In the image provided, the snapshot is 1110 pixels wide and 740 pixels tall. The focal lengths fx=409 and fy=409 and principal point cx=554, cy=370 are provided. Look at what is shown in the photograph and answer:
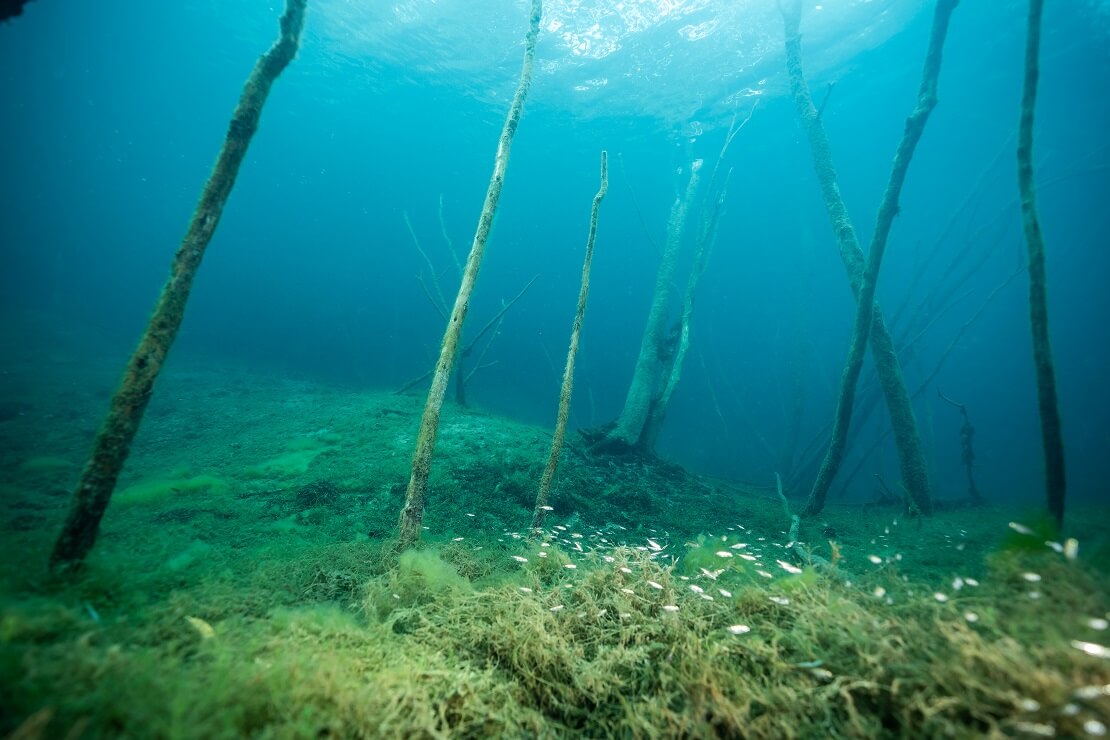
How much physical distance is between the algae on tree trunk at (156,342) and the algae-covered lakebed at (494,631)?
0.40 metres

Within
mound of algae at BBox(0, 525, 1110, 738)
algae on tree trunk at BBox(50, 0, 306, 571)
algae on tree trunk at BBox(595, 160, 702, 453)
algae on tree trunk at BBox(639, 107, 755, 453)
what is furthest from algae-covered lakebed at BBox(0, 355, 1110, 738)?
algae on tree trunk at BBox(639, 107, 755, 453)

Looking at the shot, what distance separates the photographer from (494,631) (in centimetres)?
335

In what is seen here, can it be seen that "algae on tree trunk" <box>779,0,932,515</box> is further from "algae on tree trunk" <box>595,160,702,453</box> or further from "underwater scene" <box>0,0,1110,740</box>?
"algae on tree trunk" <box>595,160,702,453</box>

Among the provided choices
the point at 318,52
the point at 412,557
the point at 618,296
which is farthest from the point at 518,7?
the point at 618,296

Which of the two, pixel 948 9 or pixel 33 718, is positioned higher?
pixel 948 9

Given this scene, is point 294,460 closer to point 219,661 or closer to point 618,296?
point 219,661

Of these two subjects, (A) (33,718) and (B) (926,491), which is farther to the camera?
(B) (926,491)

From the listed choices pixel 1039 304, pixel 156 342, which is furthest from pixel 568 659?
pixel 1039 304

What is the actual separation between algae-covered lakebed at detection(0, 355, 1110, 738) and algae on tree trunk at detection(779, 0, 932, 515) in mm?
2584

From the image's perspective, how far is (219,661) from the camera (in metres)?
2.41

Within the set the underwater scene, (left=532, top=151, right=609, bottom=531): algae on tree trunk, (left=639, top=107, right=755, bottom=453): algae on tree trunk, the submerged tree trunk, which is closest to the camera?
the underwater scene

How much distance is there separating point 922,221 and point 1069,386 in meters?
55.0

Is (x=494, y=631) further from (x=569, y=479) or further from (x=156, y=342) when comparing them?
(x=569, y=479)

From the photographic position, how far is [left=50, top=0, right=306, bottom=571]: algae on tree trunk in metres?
3.69
